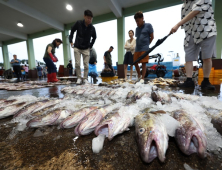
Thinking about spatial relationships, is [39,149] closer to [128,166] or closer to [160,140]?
[128,166]

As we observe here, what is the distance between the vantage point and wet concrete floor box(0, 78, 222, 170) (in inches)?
25.0

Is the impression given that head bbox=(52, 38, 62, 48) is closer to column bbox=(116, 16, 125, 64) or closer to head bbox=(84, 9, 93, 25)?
head bbox=(84, 9, 93, 25)

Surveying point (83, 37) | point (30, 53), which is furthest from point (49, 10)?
point (83, 37)

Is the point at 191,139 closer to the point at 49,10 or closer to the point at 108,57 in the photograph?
the point at 108,57

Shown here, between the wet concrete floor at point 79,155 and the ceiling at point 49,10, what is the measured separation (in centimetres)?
905

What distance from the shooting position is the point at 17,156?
2.36 feet

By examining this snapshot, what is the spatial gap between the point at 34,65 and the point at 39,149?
18.5 m

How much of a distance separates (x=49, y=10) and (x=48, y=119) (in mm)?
12581

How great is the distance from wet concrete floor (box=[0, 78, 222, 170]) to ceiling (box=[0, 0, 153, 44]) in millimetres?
9051

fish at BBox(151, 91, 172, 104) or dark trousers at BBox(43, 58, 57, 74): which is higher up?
dark trousers at BBox(43, 58, 57, 74)

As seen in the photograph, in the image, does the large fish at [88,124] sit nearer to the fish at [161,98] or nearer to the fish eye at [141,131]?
the fish eye at [141,131]

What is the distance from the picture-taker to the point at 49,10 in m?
10.1

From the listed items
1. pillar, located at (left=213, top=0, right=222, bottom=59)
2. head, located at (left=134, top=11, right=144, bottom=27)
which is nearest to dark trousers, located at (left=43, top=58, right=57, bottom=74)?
head, located at (left=134, top=11, right=144, bottom=27)

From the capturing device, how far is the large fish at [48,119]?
1.04 meters
